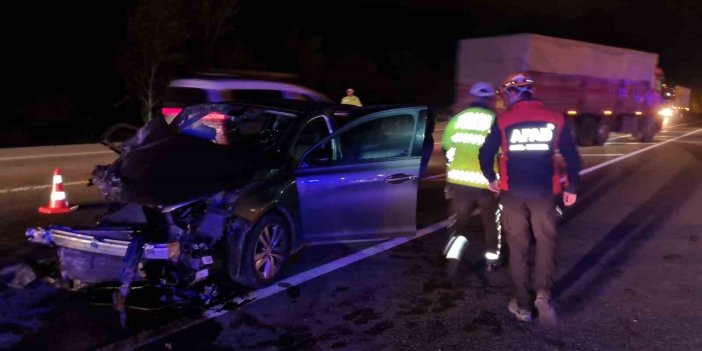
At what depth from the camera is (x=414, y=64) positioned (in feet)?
170

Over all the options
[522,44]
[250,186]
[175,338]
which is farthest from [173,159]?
[522,44]

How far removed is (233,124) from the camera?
5816 mm

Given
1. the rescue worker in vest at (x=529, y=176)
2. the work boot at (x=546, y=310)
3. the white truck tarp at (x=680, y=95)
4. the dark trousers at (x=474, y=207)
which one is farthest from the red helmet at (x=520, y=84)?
the white truck tarp at (x=680, y=95)

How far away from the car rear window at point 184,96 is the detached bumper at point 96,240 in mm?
7335

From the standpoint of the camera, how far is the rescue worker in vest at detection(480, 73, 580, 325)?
14.2ft

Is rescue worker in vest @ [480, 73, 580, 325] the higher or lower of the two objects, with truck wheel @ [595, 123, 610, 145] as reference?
higher

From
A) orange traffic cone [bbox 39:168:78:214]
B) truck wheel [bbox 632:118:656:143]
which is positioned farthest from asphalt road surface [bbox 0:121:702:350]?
truck wheel [bbox 632:118:656:143]

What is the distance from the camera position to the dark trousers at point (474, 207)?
5.23 meters

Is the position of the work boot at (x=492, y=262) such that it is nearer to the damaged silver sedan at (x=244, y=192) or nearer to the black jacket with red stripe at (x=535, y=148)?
the damaged silver sedan at (x=244, y=192)

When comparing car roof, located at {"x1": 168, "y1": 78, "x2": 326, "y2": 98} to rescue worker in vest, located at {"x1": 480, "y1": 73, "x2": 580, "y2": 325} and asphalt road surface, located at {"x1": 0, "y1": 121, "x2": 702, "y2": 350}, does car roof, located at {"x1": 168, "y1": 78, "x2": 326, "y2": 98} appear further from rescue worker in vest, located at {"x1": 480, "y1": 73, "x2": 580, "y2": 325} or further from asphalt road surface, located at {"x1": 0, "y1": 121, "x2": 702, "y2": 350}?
Result: rescue worker in vest, located at {"x1": 480, "y1": 73, "x2": 580, "y2": 325}

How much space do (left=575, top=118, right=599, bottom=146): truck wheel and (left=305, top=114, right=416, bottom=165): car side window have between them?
14669 mm

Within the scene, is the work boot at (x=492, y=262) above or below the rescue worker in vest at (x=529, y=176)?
below

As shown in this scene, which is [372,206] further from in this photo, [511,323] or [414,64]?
[414,64]

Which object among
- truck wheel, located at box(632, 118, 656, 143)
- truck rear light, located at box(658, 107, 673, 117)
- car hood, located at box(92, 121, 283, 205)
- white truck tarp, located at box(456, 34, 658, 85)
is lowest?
truck wheel, located at box(632, 118, 656, 143)
